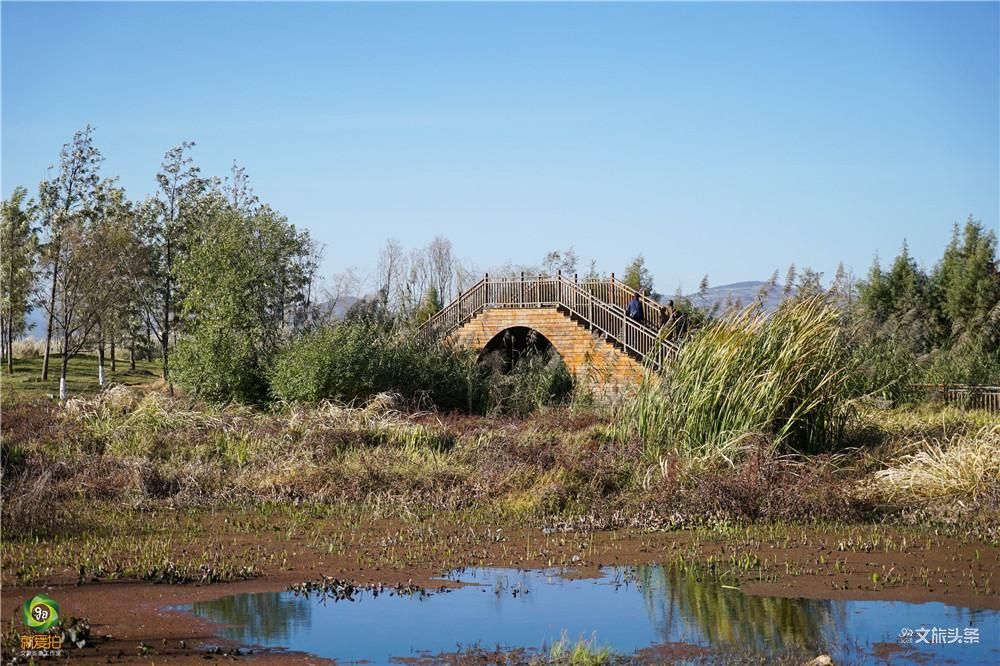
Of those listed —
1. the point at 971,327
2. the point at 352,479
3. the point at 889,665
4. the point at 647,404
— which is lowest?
the point at 889,665

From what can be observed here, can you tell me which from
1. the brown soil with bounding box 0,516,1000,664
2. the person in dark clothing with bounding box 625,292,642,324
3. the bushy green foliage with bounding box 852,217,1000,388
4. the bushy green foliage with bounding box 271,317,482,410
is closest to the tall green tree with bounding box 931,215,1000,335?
the bushy green foliage with bounding box 852,217,1000,388

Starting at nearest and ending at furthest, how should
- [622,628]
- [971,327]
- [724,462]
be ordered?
[622,628]
[724,462]
[971,327]

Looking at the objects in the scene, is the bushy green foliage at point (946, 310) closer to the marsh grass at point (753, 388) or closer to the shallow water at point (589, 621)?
the marsh grass at point (753, 388)

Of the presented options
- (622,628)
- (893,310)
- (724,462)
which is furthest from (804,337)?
(893,310)

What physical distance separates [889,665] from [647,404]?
31.4 ft

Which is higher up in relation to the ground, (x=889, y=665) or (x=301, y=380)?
(x=301, y=380)

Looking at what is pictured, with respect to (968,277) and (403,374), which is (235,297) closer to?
(403,374)

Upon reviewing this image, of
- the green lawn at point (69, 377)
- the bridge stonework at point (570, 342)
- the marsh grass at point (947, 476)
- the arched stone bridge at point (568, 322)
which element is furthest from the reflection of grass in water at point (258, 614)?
the green lawn at point (69, 377)

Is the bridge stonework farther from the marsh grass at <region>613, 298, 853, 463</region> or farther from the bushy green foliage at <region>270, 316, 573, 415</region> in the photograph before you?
the marsh grass at <region>613, 298, 853, 463</region>

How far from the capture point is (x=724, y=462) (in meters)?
16.7

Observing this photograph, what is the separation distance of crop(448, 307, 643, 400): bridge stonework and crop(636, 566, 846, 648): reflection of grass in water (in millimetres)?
18513

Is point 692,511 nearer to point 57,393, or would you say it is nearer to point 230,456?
point 230,456

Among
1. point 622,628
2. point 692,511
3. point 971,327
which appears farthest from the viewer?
point 971,327

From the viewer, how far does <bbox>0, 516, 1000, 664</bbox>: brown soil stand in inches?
384
